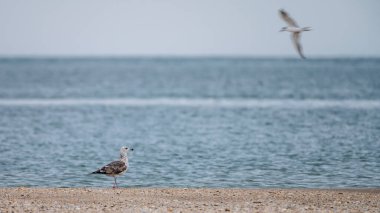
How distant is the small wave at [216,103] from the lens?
178 ft

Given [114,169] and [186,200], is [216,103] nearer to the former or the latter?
[114,169]

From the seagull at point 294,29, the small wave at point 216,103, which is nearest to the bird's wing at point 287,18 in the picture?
the seagull at point 294,29

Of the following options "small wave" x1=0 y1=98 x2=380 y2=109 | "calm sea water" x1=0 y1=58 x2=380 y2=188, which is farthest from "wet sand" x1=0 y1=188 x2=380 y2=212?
"small wave" x1=0 y1=98 x2=380 y2=109

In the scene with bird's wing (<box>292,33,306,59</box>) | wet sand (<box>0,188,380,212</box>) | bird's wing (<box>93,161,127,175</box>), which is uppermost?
bird's wing (<box>292,33,306,59</box>)

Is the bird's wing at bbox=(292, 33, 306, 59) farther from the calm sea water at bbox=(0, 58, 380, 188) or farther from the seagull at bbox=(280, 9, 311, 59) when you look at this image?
the calm sea water at bbox=(0, 58, 380, 188)

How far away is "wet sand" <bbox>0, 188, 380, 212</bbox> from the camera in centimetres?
1516

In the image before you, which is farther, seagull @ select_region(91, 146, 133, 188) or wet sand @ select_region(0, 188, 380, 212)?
seagull @ select_region(91, 146, 133, 188)

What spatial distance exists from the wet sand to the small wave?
112 feet

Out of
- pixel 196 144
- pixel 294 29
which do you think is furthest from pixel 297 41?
pixel 196 144

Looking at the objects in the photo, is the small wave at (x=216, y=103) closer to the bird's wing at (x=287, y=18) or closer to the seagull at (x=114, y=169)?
the bird's wing at (x=287, y=18)

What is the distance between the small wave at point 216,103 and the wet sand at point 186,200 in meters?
34.0

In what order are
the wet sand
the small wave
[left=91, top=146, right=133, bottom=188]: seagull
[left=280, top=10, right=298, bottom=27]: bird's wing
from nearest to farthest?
the wet sand → [left=91, top=146, right=133, bottom=188]: seagull → [left=280, top=10, right=298, bottom=27]: bird's wing → the small wave

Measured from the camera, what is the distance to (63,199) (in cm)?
1686

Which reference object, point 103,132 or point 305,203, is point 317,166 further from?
point 103,132
